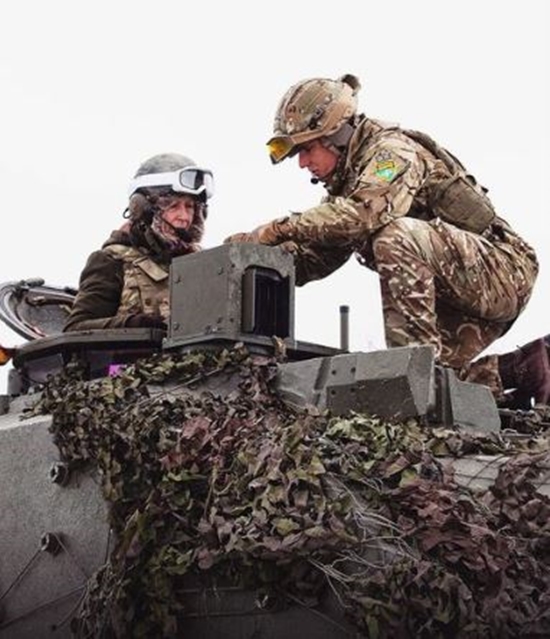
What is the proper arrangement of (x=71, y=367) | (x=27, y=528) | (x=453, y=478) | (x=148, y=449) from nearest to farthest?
(x=453, y=478), (x=148, y=449), (x=27, y=528), (x=71, y=367)

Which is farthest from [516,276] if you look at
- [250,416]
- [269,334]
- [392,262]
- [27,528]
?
[27,528]

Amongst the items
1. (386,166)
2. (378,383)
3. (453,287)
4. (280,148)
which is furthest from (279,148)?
(378,383)

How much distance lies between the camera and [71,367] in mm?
7969

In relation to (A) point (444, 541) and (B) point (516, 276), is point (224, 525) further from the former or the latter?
(B) point (516, 276)

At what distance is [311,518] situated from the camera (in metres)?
5.85

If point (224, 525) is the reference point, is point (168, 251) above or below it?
above

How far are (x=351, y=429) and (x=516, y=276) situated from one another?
8.83 feet

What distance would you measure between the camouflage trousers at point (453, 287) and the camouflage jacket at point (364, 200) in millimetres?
156

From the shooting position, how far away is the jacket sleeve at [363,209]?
8172mm

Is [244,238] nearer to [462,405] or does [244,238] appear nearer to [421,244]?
[421,244]

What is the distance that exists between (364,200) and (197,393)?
5.41 feet

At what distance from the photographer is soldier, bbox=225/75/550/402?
8109 mm

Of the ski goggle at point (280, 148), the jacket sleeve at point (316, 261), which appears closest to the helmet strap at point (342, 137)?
the ski goggle at point (280, 148)

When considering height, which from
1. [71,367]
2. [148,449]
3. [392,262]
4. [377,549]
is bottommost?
[377,549]
